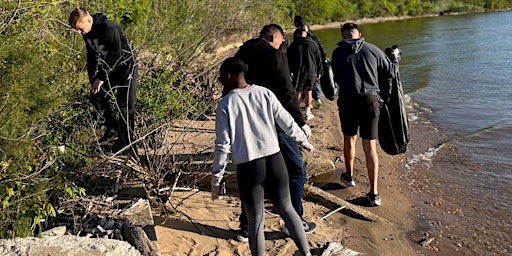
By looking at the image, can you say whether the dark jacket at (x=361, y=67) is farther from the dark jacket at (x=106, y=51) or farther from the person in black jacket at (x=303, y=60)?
the person in black jacket at (x=303, y=60)

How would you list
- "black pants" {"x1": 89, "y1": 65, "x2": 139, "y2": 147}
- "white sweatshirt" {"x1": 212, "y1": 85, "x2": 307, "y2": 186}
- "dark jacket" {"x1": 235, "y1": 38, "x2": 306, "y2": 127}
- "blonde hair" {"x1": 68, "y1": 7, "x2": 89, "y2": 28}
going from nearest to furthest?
"white sweatshirt" {"x1": 212, "y1": 85, "x2": 307, "y2": 186}
"dark jacket" {"x1": 235, "y1": 38, "x2": 306, "y2": 127}
"blonde hair" {"x1": 68, "y1": 7, "x2": 89, "y2": 28}
"black pants" {"x1": 89, "y1": 65, "x2": 139, "y2": 147}

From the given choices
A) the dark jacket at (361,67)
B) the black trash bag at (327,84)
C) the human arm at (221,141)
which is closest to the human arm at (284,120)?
the human arm at (221,141)

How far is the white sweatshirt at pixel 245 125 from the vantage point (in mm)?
3484

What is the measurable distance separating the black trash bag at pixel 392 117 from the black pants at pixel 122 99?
259cm

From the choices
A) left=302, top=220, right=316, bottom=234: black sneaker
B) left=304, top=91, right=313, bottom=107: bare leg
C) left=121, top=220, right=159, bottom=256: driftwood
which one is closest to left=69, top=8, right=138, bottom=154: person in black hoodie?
left=121, top=220, right=159, bottom=256: driftwood

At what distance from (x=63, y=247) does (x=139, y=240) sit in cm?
65

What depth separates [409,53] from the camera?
2119 centimetres

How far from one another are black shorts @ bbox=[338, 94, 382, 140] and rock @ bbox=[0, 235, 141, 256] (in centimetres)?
272

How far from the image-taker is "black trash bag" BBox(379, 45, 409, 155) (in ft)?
17.6

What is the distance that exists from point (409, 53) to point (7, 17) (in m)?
18.7

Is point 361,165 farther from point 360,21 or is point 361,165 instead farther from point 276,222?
point 360,21

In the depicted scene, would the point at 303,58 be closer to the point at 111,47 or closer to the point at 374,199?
the point at 374,199

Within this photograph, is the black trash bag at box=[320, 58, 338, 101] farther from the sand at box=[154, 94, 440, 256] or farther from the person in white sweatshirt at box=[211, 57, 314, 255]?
the person in white sweatshirt at box=[211, 57, 314, 255]

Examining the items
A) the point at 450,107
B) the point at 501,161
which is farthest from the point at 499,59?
the point at 501,161
